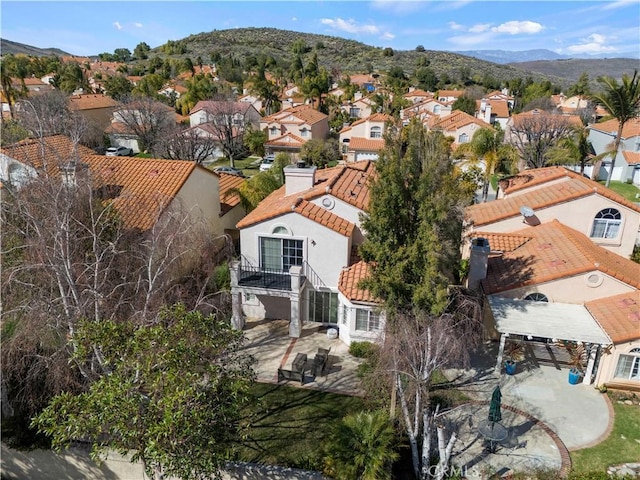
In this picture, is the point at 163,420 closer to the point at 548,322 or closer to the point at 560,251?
the point at 548,322

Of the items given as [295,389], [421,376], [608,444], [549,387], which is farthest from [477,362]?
[295,389]

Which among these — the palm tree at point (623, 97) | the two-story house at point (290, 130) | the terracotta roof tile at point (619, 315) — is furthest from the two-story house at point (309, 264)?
the two-story house at point (290, 130)

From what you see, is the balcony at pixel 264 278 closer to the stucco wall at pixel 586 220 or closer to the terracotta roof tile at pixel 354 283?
the terracotta roof tile at pixel 354 283

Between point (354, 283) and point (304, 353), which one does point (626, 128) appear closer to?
point (354, 283)

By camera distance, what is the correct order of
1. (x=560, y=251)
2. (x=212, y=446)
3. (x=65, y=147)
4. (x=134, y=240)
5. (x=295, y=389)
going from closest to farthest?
(x=212, y=446) < (x=295, y=389) < (x=134, y=240) < (x=560, y=251) < (x=65, y=147)

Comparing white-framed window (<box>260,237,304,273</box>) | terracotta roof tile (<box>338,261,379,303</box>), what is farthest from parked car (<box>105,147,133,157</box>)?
terracotta roof tile (<box>338,261,379,303</box>)

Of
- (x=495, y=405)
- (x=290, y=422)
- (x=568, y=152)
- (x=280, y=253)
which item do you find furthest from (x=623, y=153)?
(x=290, y=422)

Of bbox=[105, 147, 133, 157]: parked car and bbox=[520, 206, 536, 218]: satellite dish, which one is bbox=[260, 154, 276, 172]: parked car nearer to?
bbox=[105, 147, 133, 157]: parked car
